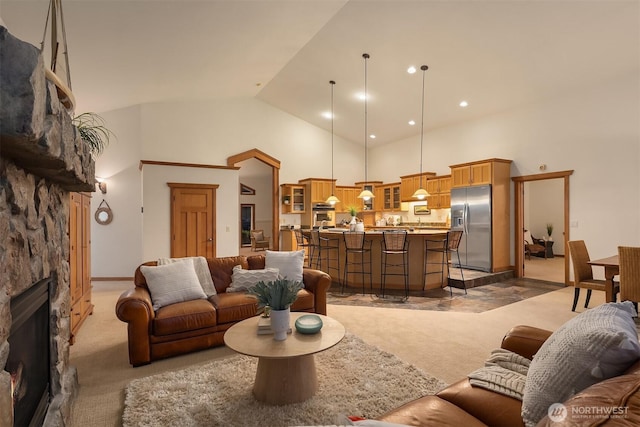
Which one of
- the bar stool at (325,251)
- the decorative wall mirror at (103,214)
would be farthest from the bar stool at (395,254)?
the decorative wall mirror at (103,214)

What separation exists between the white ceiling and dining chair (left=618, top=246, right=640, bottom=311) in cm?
303

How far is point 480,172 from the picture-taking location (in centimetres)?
671

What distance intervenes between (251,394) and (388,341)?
1612 millimetres

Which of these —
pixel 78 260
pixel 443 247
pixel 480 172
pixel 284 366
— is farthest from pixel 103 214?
pixel 480 172

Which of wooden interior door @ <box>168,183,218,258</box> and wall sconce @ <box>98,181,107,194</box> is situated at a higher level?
wall sconce @ <box>98,181,107,194</box>

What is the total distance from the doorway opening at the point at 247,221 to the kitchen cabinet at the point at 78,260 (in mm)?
8001

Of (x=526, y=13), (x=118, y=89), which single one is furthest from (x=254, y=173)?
(x=526, y=13)

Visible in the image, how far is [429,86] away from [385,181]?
3712 millimetres

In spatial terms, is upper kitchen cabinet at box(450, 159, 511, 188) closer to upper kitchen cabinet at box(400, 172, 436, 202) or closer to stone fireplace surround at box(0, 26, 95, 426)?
upper kitchen cabinet at box(400, 172, 436, 202)

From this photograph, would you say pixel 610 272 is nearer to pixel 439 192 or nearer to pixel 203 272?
pixel 439 192

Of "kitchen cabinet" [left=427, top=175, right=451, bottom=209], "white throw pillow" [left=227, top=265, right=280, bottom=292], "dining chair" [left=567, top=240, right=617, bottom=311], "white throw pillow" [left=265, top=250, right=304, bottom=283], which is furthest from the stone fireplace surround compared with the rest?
"kitchen cabinet" [left=427, top=175, right=451, bottom=209]

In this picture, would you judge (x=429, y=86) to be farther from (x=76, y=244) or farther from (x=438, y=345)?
(x=76, y=244)

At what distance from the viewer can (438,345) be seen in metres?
3.29

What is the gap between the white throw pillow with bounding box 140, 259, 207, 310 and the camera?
10.6 feet
